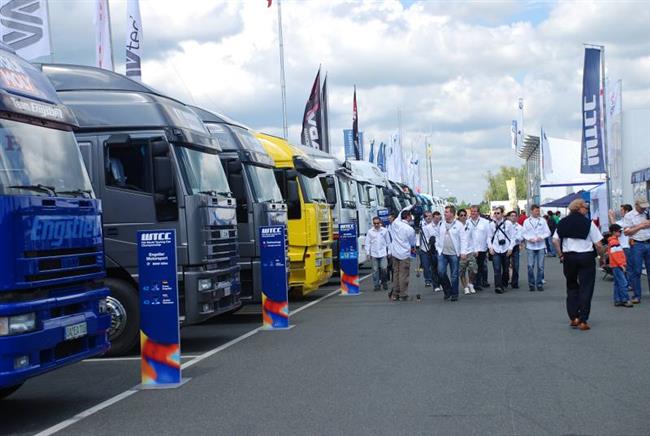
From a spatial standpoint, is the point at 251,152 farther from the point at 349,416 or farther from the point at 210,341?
the point at 349,416

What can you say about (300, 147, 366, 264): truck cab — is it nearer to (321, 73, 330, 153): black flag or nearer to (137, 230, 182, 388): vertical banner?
(321, 73, 330, 153): black flag

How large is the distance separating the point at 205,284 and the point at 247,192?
165 inches

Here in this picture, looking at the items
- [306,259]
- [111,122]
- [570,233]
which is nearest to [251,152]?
[306,259]

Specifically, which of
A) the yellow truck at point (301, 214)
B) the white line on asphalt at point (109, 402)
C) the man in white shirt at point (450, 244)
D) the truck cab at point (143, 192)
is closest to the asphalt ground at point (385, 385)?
the white line on asphalt at point (109, 402)

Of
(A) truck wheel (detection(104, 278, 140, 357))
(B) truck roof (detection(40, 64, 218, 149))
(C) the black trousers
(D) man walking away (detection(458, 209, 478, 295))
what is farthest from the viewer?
(D) man walking away (detection(458, 209, 478, 295))

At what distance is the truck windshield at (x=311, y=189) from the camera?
1919 centimetres

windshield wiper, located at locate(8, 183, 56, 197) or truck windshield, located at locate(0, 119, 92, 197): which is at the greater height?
truck windshield, located at locate(0, 119, 92, 197)

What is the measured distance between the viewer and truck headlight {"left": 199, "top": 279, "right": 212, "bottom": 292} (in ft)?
39.2

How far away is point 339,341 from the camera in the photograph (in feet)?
41.5

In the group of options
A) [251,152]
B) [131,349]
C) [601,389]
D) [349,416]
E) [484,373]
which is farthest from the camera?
[251,152]

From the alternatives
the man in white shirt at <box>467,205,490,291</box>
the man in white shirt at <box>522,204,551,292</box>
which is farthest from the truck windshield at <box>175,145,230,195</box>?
the man in white shirt at <box>522,204,551,292</box>

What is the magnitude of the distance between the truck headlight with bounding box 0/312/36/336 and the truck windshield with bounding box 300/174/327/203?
457 inches

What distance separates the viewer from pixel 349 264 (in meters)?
21.7

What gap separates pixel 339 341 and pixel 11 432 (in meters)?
5.66
